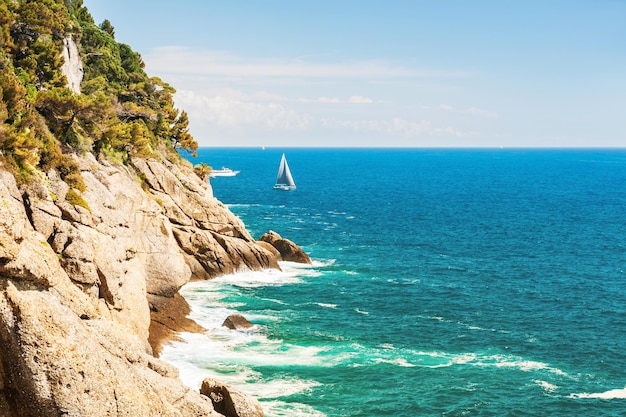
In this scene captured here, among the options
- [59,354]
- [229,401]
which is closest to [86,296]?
[59,354]

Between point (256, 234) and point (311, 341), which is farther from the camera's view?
point (256, 234)

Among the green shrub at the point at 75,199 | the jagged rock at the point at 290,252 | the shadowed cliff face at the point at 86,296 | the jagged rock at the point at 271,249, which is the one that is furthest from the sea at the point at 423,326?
the green shrub at the point at 75,199

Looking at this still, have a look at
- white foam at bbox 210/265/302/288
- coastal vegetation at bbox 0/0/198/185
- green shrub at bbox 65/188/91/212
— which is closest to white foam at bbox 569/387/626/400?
green shrub at bbox 65/188/91/212

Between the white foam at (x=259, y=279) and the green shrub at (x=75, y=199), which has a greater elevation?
the green shrub at (x=75, y=199)

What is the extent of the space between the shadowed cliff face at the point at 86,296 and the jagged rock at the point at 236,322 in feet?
18.1

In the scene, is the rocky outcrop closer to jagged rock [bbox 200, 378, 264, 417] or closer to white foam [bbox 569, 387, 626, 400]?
jagged rock [bbox 200, 378, 264, 417]

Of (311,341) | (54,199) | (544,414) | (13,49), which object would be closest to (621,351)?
(544,414)

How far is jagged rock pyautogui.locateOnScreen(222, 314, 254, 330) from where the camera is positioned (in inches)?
2314

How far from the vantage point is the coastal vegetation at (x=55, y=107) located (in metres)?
42.5

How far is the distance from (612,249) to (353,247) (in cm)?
4025

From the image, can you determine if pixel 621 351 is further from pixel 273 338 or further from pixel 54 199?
pixel 54 199

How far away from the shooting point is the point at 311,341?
5825cm

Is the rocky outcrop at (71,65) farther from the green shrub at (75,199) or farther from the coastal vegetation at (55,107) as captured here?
the green shrub at (75,199)

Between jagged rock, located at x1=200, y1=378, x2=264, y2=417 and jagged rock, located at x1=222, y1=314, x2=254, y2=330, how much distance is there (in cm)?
1970
